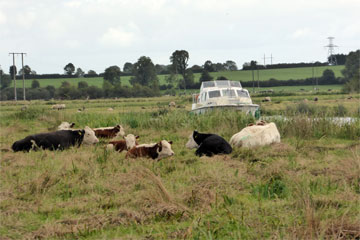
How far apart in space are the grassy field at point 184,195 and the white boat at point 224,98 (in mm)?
7456

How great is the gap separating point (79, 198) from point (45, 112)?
49.4 ft

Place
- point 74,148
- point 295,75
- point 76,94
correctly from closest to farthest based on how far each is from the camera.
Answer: point 74,148 < point 76,94 < point 295,75

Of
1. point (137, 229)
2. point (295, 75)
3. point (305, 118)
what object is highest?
point (295, 75)

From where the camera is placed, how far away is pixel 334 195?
234 inches

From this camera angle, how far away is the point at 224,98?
768 inches

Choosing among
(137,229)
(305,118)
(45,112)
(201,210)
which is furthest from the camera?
(45,112)

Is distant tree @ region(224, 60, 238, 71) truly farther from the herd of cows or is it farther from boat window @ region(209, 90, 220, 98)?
the herd of cows

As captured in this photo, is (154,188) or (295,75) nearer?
(154,188)

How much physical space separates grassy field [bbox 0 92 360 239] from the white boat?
746 centimetres

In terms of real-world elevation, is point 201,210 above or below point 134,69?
below

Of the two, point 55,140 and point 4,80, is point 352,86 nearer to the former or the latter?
point 55,140

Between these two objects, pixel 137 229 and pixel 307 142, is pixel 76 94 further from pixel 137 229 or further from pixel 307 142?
pixel 137 229

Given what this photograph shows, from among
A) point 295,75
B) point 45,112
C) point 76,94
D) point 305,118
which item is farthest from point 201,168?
point 295,75

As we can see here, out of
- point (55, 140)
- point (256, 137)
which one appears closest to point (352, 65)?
point (256, 137)
